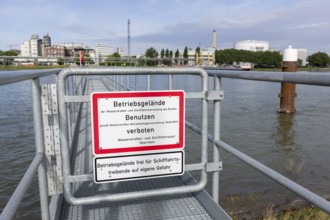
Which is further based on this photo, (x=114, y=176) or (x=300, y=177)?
(x=300, y=177)

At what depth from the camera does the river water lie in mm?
5930

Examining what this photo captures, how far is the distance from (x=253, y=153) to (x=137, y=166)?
7523 millimetres

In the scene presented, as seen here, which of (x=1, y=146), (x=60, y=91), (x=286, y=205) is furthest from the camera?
(x=1, y=146)

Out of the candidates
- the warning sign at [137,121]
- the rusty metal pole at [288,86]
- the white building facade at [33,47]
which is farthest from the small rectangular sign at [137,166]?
the white building facade at [33,47]

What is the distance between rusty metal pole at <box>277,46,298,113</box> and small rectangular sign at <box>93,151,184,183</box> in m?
12.4

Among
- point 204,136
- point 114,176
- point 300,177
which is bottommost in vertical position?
point 300,177

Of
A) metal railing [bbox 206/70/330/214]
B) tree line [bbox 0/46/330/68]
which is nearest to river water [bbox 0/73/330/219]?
metal railing [bbox 206/70/330/214]

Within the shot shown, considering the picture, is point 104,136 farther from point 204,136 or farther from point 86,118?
point 86,118

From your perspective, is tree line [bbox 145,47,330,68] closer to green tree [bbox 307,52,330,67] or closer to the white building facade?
green tree [bbox 307,52,330,67]

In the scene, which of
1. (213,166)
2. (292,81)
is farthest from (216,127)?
(292,81)

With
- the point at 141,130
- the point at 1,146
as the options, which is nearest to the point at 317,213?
the point at 141,130

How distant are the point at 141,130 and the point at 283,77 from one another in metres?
1.07

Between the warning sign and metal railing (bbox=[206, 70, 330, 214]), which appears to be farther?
the warning sign

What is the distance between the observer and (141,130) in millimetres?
2281
